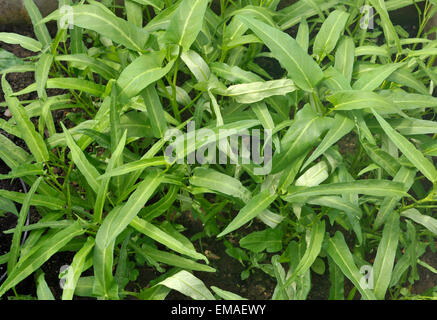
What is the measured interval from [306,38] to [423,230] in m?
0.65

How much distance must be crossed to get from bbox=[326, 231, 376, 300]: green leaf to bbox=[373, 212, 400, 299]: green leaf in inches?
2.3

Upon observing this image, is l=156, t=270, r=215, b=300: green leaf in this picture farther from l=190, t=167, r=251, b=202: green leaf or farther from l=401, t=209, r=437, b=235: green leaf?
l=401, t=209, r=437, b=235: green leaf

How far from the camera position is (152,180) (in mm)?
931

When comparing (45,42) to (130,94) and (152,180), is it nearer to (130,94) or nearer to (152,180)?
(130,94)

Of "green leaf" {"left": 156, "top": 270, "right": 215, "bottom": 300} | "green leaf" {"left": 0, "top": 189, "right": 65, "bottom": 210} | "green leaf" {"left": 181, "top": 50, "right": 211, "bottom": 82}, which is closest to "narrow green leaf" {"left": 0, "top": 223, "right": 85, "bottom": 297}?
"green leaf" {"left": 0, "top": 189, "right": 65, "bottom": 210}

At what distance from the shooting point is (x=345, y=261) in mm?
979

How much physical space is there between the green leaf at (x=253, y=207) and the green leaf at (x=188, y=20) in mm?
391

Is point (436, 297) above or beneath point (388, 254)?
beneath

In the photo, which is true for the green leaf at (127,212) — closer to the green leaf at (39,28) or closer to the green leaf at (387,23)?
the green leaf at (39,28)

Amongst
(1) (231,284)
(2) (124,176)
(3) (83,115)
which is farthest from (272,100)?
(3) (83,115)

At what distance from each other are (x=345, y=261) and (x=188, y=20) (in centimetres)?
66

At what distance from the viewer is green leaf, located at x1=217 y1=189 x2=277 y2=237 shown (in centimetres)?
90

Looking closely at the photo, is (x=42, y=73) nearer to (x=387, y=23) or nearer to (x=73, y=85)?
(x=73, y=85)

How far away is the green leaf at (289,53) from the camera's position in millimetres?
886
